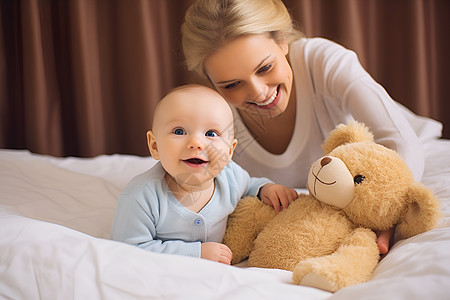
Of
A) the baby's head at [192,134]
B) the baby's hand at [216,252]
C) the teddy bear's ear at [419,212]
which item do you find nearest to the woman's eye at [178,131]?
the baby's head at [192,134]

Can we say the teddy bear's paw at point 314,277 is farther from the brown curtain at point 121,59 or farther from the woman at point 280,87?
the brown curtain at point 121,59

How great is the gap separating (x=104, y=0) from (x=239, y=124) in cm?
116

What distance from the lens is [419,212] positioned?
86cm

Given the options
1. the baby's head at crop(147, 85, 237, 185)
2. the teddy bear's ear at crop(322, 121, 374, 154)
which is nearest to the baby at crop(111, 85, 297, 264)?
the baby's head at crop(147, 85, 237, 185)

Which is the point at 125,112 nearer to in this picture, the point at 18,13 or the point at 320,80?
the point at 18,13

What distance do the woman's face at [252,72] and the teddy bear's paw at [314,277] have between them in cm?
61

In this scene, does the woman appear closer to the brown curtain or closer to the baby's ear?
the baby's ear

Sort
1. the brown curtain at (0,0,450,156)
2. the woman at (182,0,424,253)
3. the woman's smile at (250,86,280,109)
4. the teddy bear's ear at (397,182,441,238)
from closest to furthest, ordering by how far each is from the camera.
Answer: the teddy bear's ear at (397,182,441,238), the woman at (182,0,424,253), the woman's smile at (250,86,280,109), the brown curtain at (0,0,450,156)

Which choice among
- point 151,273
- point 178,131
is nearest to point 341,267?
point 151,273

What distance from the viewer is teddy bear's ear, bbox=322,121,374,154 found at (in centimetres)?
100

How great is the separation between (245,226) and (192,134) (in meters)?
0.27

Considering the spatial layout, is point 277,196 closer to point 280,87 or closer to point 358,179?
point 358,179

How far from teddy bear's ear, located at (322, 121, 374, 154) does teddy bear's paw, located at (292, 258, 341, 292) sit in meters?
0.36

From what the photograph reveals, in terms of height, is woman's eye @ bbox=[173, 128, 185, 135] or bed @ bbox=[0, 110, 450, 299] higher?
woman's eye @ bbox=[173, 128, 185, 135]
